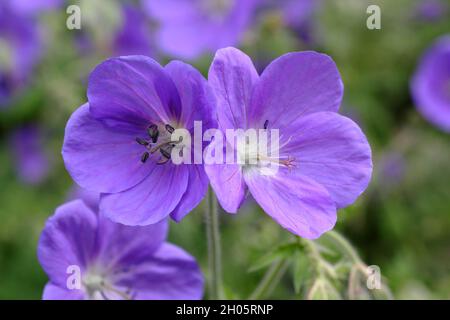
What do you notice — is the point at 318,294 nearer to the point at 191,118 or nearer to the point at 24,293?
the point at 191,118

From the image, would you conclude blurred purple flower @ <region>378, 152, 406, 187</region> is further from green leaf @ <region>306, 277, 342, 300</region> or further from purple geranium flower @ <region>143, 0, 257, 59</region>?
green leaf @ <region>306, 277, 342, 300</region>

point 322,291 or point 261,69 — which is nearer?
point 322,291

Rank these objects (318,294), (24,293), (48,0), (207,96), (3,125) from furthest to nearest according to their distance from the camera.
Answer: (3,125) → (48,0) → (24,293) → (318,294) → (207,96)

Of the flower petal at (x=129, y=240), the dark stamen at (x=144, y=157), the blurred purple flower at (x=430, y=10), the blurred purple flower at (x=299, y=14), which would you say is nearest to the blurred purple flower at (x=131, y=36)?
the blurred purple flower at (x=299, y=14)

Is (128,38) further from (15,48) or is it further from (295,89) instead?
(295,89)

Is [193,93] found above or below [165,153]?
above

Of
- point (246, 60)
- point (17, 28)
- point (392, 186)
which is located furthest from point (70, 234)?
point (17, 28)

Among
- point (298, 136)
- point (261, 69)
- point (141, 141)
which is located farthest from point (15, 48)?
point (298, 136)

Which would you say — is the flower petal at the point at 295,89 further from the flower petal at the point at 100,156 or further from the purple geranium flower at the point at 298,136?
the flower petal at the point at 100,156
